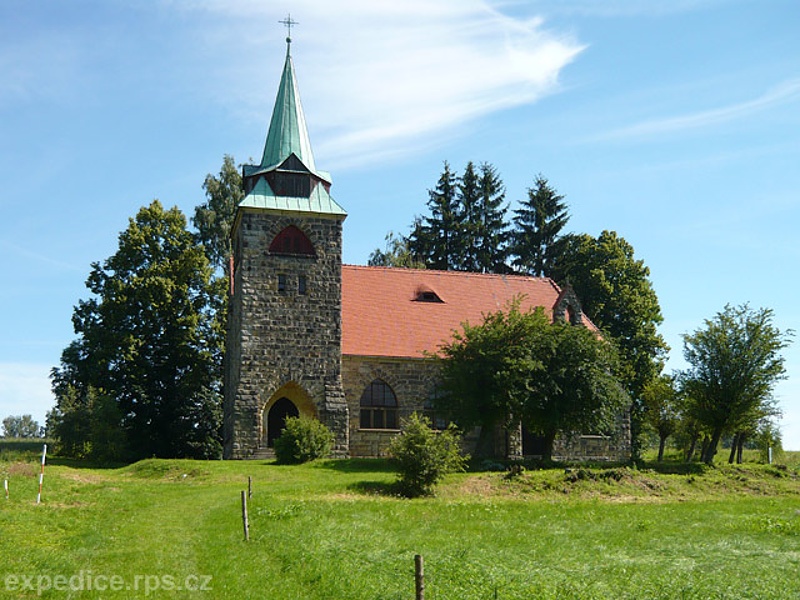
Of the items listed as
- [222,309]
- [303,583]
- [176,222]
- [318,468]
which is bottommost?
[303,583]

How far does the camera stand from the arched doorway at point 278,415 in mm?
36906

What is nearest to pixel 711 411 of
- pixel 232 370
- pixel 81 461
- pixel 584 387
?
pixel 584 387

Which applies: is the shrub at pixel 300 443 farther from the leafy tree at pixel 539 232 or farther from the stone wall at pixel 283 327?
the leafy tree at pixel 539 232

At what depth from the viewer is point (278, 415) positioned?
1465 inches

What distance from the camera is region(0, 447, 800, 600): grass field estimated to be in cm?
1355

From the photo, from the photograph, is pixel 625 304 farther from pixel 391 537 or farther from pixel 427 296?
pixel 391 537

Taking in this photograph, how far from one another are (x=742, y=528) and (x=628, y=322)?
3133 cm

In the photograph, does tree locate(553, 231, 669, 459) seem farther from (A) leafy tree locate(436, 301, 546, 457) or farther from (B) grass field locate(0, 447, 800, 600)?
(B) grass field locate(0, 447, 800, 600)

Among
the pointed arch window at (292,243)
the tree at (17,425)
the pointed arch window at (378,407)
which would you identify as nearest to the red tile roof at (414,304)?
the pointed arch window at (378,407)

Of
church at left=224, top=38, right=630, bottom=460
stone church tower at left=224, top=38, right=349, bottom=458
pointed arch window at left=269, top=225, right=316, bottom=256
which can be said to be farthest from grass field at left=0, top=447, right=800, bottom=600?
pointed arch window at left=269, top=225, right=316, bottom=256

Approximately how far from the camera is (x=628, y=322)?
2015 inches

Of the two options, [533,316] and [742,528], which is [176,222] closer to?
[533,316]

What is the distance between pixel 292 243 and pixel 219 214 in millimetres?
18734

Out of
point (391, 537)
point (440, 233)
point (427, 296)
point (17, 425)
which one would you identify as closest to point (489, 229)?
point (440, 233)
